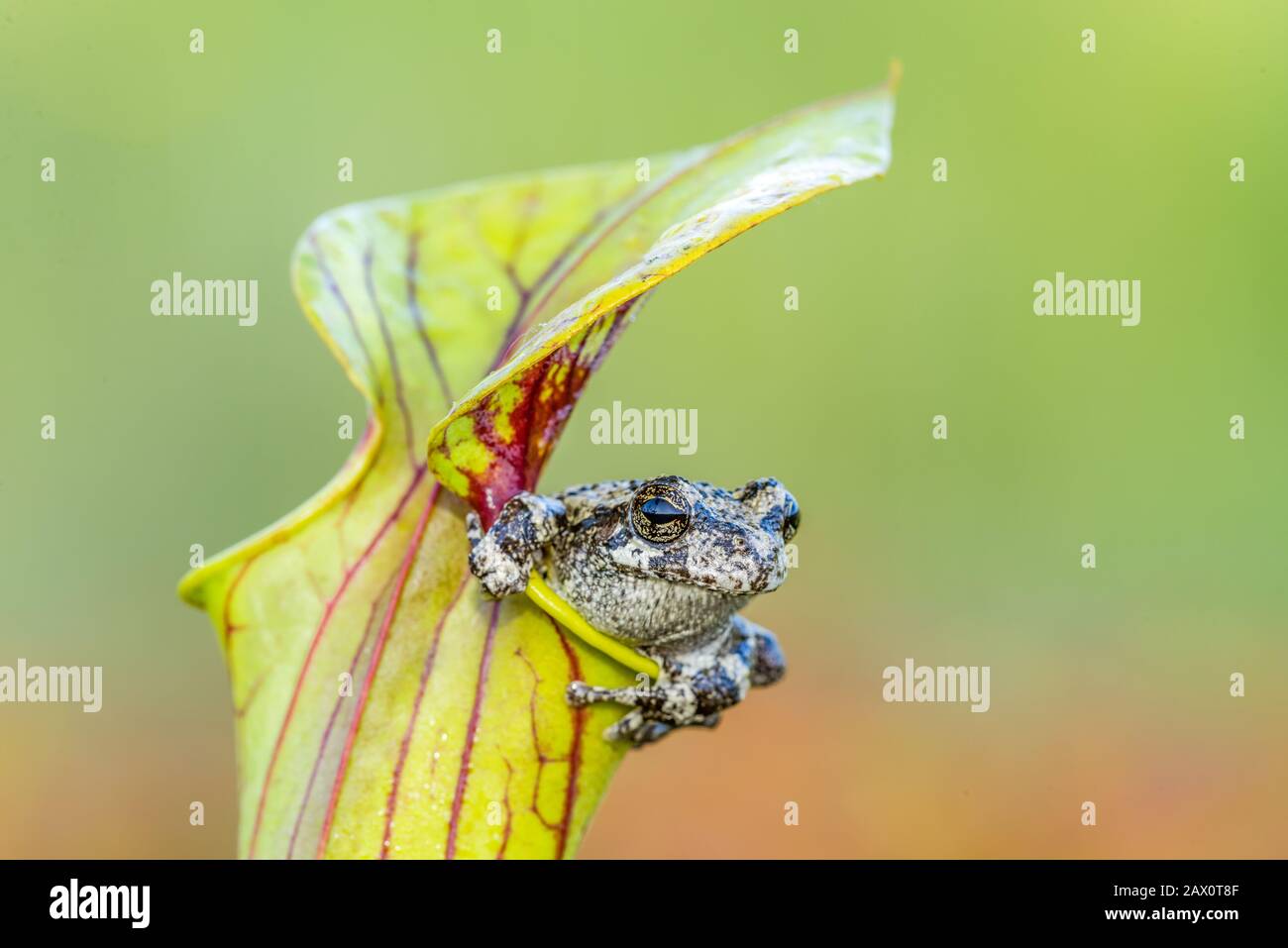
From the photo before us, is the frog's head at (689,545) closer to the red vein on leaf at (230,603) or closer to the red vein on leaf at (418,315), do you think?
the red vein on leaf at (418,315)

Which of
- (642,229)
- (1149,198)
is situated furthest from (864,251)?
(642,229)

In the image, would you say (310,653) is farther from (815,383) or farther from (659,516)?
(815,383)

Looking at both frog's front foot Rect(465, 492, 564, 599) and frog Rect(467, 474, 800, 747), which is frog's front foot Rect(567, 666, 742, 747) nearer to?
frog Rect(467, 474, 800, 747)

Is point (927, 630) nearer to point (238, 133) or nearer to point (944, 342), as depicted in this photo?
point (944, 342)

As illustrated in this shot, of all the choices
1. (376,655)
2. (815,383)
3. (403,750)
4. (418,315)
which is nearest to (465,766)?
(403,750)

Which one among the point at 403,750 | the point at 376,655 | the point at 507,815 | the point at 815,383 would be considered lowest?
the point at 507,815

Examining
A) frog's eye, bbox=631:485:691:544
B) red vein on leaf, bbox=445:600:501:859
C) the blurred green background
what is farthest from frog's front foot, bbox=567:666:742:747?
the blurred green background
